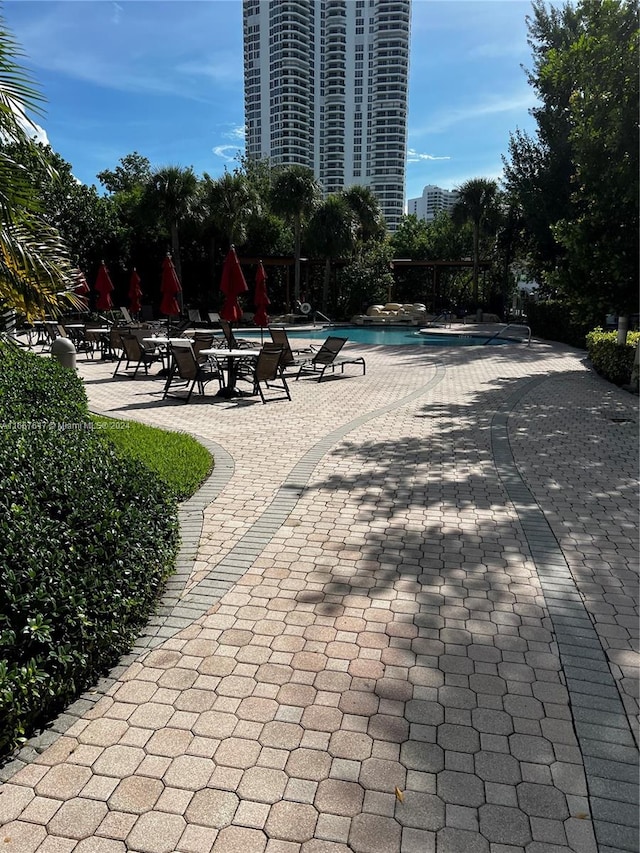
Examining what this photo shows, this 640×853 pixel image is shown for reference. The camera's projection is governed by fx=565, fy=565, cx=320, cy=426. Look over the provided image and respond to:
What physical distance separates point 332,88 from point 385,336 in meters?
91.9

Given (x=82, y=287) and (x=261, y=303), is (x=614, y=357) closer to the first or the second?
(x=261, y=303)

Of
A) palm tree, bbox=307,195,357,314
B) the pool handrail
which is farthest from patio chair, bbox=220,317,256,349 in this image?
palm tree, bbox=307,195,357,314

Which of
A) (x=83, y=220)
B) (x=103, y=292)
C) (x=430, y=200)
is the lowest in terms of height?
(x=103, y=292)

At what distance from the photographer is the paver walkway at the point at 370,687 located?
6.89 ft

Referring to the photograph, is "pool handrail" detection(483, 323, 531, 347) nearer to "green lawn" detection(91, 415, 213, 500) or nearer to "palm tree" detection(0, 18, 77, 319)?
"green lawn" detection(91, 415, 213, 500)

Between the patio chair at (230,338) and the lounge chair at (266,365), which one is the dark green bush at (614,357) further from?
the patio chair at (230,338)

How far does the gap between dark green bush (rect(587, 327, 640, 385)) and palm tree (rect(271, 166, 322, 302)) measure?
895 inches

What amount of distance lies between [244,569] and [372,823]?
2.19 m

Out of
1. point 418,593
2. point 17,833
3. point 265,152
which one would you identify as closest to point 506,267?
point 418,593

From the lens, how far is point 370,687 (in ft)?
9.30

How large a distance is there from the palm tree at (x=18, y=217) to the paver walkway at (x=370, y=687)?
2.66 metres

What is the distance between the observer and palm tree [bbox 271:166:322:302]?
3278 centimetres

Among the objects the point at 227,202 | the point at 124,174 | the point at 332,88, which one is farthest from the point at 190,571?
the point at 332,88

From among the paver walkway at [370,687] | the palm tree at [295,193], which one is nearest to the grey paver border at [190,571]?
the paver walkway at [370,687]
